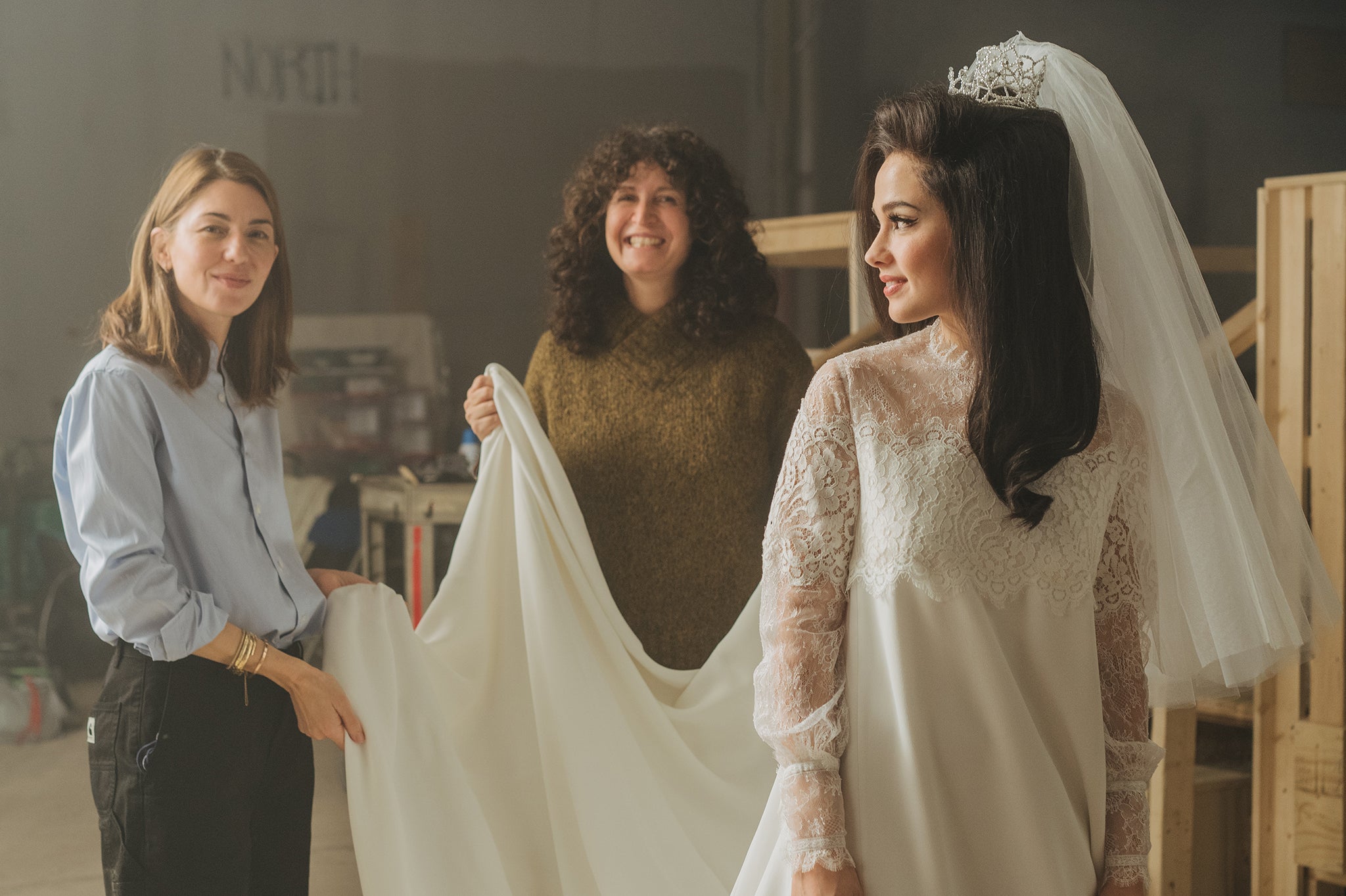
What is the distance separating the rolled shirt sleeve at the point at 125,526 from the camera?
1.58 meters

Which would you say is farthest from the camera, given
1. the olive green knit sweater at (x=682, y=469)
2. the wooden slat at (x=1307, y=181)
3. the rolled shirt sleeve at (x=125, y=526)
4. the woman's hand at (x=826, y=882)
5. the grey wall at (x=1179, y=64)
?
the grey wall at (x=1179, y=64)

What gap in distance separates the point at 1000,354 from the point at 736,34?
11.6ft

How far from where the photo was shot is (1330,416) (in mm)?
2539

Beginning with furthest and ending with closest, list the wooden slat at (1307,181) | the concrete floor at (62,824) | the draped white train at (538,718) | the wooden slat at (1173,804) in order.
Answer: the concrete floor at (62,824)
the wooden slat at (1173,804)
the wooden slat at (1307,181)
the draped white train at (538,718)

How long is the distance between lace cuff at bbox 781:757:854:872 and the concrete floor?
8.03 ft

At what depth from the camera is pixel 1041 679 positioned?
47.6 inches

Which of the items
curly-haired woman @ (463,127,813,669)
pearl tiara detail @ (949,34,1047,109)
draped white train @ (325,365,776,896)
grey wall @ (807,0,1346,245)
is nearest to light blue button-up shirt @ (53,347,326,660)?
draped white train @ (325,365,776,896)

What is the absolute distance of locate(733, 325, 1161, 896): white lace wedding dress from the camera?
1.17 meters

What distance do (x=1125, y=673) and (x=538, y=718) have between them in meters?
1.18

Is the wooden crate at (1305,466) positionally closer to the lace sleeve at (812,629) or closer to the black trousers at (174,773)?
the lace sleeve at (812,629)

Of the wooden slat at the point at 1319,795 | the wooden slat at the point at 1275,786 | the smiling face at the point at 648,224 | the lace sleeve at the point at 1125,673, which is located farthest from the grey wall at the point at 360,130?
the lace sleeve at the point at 1125,673

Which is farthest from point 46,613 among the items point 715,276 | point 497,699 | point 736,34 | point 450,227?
point 736,34

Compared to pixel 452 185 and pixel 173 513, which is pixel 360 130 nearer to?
pixel 452 185

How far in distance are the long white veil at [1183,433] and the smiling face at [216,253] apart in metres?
1.22
